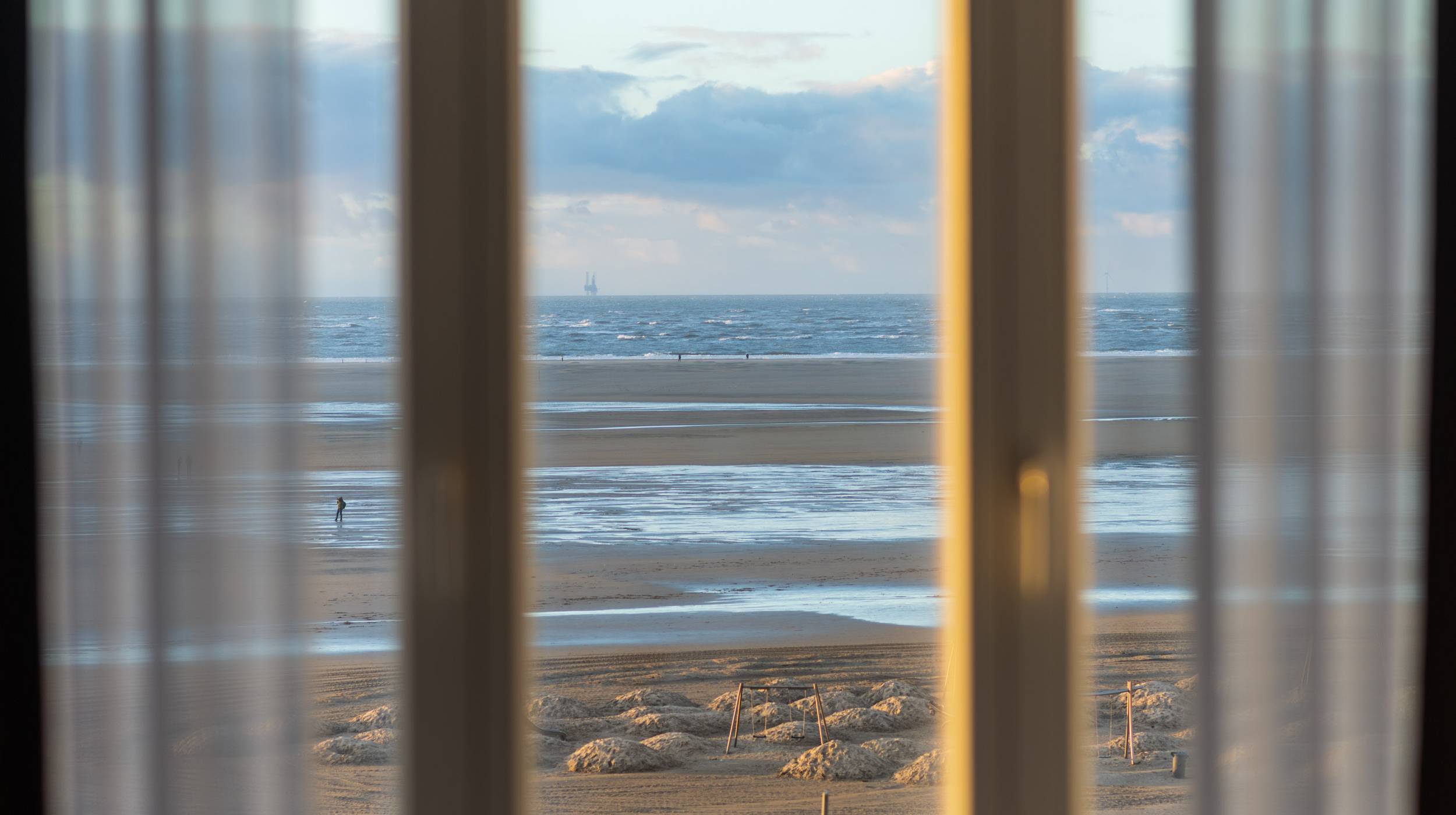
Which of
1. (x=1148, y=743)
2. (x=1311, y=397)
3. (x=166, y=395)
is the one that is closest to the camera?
(x=166, y=395)

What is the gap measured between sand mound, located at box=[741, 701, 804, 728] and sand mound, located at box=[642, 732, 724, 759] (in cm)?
6

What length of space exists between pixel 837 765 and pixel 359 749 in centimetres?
71

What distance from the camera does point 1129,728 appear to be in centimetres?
168

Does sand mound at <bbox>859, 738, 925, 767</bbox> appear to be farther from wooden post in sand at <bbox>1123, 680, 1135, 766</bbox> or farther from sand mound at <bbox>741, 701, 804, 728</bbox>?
wooden post in sand at <bbox>1123, 680, 1135, 766</bbox>

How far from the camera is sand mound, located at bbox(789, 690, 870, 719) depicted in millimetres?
1734

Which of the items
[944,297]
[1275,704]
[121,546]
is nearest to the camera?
[121,546]

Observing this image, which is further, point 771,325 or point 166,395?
point 771,325

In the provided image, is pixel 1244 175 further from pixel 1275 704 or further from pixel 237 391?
pixel 237 391

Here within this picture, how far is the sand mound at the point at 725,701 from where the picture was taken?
1.72 meters

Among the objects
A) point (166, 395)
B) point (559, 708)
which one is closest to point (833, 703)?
point (559, 708)

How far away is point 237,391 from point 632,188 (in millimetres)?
620

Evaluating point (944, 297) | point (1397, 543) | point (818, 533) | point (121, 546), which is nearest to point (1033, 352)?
point (944, 297)

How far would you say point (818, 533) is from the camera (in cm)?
170

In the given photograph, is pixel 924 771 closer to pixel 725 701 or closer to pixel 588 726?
pixel 725 701
